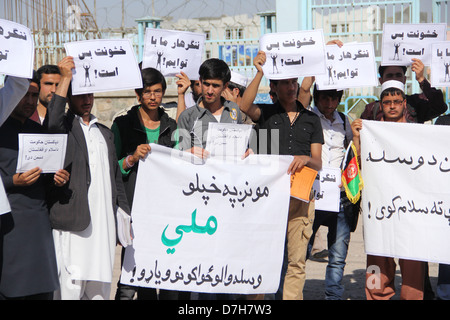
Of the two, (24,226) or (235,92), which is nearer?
(24,226)

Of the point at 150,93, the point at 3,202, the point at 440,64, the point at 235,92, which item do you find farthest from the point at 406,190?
the point at 3,202

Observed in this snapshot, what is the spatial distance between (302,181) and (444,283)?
58.4 inches

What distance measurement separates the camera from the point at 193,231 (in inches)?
209

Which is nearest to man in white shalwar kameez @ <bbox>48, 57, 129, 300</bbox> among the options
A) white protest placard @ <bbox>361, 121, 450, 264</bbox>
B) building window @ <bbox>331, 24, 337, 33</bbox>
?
white protest placard @ <bbox>361, 121, 450, 264</bbox>

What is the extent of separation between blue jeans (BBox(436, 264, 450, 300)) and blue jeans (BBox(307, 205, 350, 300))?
31.0 inches

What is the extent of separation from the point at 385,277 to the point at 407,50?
81.4 inches

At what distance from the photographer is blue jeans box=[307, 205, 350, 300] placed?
5957mm

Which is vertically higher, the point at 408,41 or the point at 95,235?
the point at 408,41

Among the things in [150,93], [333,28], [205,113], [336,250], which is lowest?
[336,250]

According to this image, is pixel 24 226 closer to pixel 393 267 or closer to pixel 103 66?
pixel 103 66

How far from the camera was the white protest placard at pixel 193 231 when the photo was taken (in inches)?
208

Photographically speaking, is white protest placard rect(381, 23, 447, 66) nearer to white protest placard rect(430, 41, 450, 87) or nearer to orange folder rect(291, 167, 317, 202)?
white protest placard rect(430, 41, 450, 87)

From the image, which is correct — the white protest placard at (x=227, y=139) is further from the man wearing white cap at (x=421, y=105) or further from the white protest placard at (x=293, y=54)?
the man wearing white cap at (x=421, y=105)
